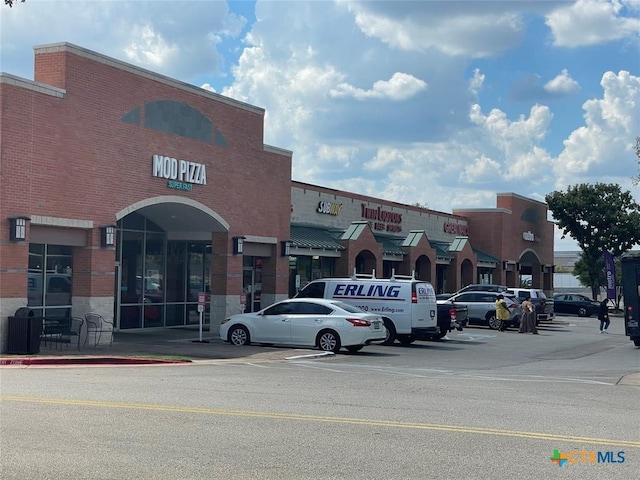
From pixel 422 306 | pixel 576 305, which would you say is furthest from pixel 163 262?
pixel 576 305

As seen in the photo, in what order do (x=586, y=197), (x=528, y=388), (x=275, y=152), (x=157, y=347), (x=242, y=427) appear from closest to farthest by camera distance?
(x=242, y=427), (x=528, y=388), (x=157, y=347), (x=275, y=152), (x=586, y=197)

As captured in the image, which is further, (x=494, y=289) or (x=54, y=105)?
(x=494, y=289)

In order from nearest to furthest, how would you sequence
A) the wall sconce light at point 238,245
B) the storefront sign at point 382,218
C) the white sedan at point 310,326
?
the white sedan at point 310,326 → the wall sconce light at point 238,245 → the storefront sign at point 382,218

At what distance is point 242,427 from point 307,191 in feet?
88.1

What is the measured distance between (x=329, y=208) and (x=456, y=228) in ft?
56.6

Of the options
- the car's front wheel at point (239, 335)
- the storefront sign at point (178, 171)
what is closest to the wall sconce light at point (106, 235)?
the storefront sign at point (178, 171)

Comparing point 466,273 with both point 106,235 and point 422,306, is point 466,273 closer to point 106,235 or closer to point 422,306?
point 422,306

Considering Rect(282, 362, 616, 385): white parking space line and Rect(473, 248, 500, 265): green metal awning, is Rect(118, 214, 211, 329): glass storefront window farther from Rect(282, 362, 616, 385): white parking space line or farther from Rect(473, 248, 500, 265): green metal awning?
Rect(473, 248, 500, 265): green metal awning

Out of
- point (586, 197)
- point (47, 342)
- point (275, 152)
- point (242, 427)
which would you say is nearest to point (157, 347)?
point (47, 342)

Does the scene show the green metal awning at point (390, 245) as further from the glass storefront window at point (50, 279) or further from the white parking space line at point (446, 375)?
the white parking space line at point (446, 375)

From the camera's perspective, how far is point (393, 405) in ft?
40.7

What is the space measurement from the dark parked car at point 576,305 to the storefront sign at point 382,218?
13218 millimetres

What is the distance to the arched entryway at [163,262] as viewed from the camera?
88.2 feet

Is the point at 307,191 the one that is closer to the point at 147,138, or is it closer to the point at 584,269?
the point at 147,138
